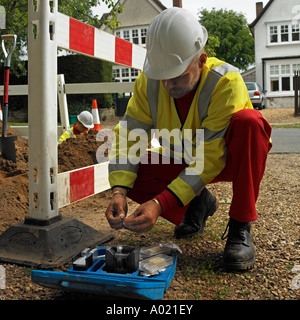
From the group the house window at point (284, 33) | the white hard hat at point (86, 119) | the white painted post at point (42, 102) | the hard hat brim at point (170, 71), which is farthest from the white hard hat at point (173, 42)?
the house window at point (284, 33)

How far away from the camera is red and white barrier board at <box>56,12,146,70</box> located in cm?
248

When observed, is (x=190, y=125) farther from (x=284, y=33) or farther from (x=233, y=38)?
(x=233, y=38)

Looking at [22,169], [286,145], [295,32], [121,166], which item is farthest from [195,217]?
[295,32]

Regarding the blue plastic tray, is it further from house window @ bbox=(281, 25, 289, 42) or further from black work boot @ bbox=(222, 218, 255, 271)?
house window @ bbox=(281, 25, 289, 42)

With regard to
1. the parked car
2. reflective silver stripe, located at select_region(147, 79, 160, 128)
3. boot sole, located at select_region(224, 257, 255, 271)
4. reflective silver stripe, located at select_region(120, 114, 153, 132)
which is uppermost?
the parked car

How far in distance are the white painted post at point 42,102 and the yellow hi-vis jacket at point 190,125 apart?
394 mm

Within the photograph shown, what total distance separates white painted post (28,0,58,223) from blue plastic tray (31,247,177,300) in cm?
65

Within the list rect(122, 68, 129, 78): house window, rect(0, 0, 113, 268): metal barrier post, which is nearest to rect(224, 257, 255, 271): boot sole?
rect(0, 0, 113, 268): metal barrier post

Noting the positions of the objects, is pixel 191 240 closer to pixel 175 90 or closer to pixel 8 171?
pixel 175 90

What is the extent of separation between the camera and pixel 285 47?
2736 cm

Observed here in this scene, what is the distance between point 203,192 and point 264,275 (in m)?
0.76

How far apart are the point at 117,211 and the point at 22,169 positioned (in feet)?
7.09

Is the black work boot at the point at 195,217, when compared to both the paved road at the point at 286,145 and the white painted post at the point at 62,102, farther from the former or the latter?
the paved road at the point at 286,145
